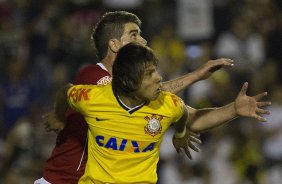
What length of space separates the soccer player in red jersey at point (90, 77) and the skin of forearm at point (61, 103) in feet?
0.14

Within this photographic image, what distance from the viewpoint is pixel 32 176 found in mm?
9805

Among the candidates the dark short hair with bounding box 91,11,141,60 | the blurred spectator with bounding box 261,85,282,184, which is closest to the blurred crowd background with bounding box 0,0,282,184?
the blurred spectator with bounding box 261,85,282,184

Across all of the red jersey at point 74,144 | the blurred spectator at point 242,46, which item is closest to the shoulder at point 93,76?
the red jersey at point 74,144

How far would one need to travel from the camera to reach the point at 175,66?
11.0 meters

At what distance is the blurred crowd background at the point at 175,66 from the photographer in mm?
9930

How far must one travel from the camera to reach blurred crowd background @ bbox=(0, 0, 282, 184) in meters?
9.93

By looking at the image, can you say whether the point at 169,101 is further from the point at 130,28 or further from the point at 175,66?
the point at 175,66

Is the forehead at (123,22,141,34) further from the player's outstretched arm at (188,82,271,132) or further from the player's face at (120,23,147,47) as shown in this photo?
the player's outstretched arm at (188,82,271,132)

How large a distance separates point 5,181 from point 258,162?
3.04 meters

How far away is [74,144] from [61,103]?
0.39 meters

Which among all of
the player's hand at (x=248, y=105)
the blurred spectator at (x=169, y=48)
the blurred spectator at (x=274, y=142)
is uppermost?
the player's hand at (x=248, y=105)

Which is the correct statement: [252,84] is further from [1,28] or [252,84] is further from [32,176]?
[1,28]

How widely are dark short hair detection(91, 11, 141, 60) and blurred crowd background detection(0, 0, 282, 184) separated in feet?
14.9

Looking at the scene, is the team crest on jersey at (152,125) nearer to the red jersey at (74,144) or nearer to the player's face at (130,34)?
the red jersey at (74,144)
